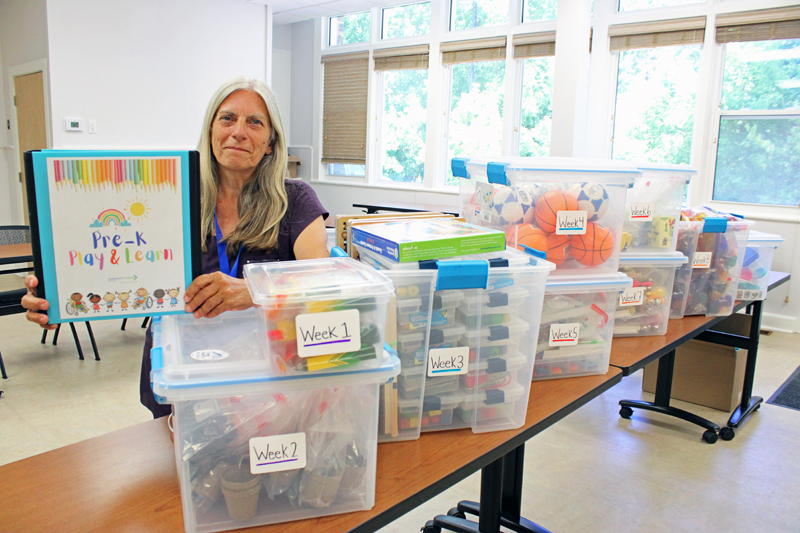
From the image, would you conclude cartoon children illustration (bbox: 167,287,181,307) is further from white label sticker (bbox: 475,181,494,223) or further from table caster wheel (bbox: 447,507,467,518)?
table caster wheel (bbox: 447,507,467,518)

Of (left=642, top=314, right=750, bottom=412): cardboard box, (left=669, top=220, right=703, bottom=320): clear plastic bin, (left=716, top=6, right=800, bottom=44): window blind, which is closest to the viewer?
(left=669, top=220, right=703, bottom=320): clear plastic bin

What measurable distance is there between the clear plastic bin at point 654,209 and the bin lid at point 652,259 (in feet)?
0.07

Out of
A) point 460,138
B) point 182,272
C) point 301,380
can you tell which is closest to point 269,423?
point 301,380

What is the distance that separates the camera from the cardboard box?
3.19 meters

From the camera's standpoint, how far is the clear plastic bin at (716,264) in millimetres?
2115

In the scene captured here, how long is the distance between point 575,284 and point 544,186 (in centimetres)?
28

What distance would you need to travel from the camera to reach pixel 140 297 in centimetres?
101

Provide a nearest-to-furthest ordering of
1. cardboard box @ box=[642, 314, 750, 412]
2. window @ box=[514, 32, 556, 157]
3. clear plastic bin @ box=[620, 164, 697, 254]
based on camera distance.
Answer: clear plastic bin @ box=[620, 164, 697, 254] → cardboard box @ box=[642, 314, 750, 412] → window @ box=[514, 32, 556, 157]

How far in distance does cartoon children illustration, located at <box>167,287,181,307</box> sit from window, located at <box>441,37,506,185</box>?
5319 mm

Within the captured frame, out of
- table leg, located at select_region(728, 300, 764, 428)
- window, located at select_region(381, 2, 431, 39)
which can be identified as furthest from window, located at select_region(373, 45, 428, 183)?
table leg, located at select_region(728, 300, 764, 428)

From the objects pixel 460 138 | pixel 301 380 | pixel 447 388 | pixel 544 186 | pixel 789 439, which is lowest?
pixel 789 439

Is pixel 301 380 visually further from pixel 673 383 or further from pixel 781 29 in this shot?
A: pixel 781 29

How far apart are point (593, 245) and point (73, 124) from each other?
522 centimetres

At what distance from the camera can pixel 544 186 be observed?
1549mm
